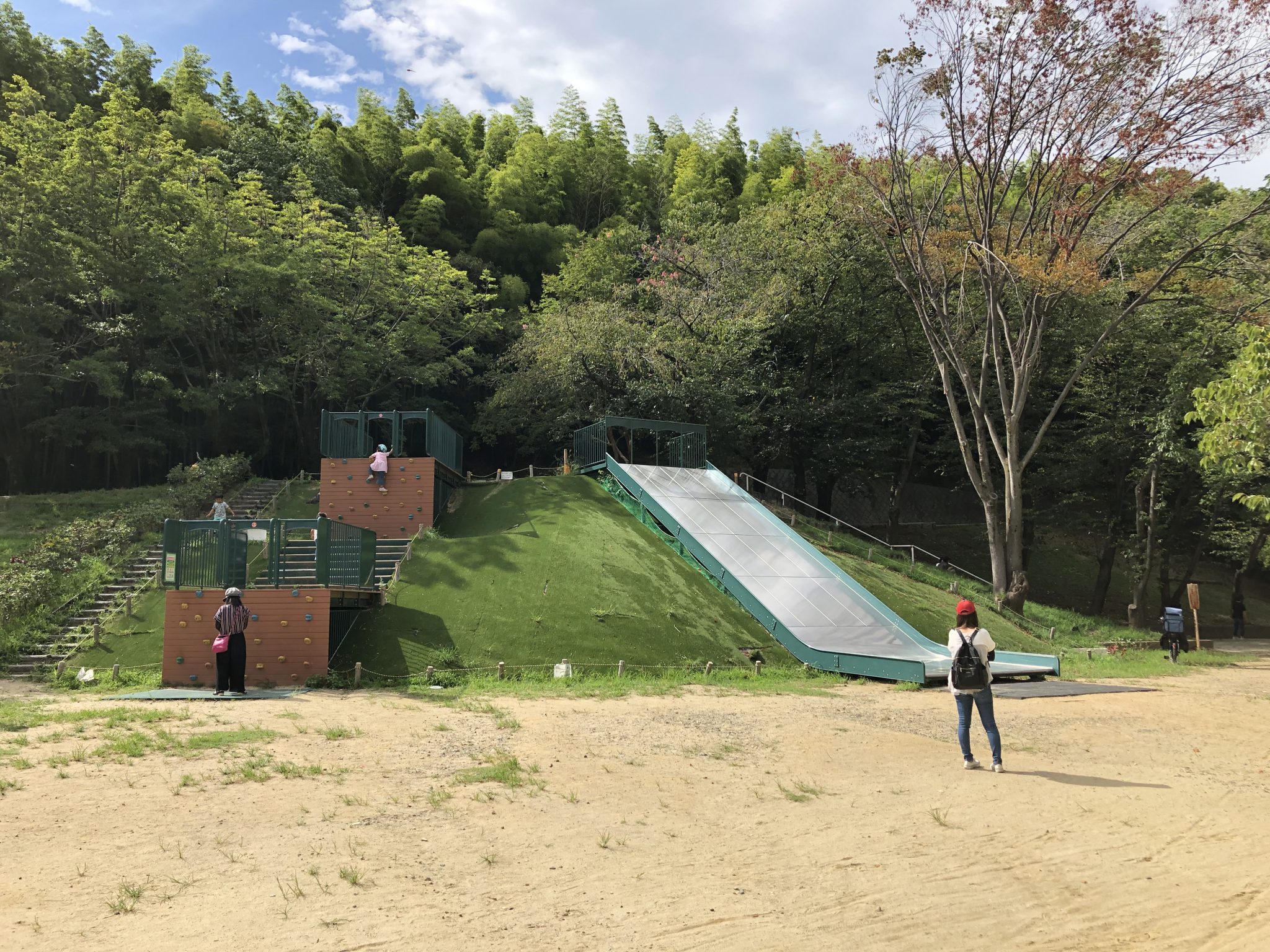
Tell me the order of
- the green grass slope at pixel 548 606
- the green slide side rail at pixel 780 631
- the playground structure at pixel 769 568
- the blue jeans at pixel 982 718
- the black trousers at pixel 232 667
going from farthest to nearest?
the playground structure at pixel 769 568 < the green grass slope at pixel 548 606 < the green slide side rail at pixel 780 631 < the black trousers at pixel 232 667 < the blue jeans at pixel 982 718

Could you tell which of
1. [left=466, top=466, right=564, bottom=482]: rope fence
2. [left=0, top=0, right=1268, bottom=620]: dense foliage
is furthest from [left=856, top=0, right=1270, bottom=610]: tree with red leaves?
[left=466, top=466, right=564, bottom=482]: rope fence

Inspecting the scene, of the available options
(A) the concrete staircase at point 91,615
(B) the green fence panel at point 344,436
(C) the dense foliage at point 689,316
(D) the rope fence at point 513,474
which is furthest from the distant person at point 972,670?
(D) the rope fence at point 513,474

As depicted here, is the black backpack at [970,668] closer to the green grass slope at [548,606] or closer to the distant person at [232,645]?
the green grass slope at [548,606]

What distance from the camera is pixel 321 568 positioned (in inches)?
523

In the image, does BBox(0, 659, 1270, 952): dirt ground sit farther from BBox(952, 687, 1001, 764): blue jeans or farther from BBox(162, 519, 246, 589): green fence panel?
BBox(162, 519, 246, 589): green fence panel

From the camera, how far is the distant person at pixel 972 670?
7332 millimetres

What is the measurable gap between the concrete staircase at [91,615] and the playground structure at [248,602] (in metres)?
2.49

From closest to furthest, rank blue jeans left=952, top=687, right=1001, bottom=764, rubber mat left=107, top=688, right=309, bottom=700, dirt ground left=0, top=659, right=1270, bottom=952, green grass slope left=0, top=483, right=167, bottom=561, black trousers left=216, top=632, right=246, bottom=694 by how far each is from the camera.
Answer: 1. dirt ground left=0, top=659, right=1270, bottom=952
2. blue jeans left=952, top=687, right=1001, bottom=764
3. rubber mat left=107, top=688, right=309, bottom=700
4. black trousers left=216, top=632, right=246, bottom=694
5. green grass slope left=0, top=483, right=167, bottom=561

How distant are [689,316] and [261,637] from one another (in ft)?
58.9

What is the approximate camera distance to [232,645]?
12.0 metres

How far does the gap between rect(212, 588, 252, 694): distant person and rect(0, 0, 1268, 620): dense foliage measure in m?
14.8

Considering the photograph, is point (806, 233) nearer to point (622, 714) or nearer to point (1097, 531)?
point (1097, 531)

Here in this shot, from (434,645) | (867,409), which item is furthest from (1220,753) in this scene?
(867,409)

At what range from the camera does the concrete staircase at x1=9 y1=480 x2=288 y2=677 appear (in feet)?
46.2
